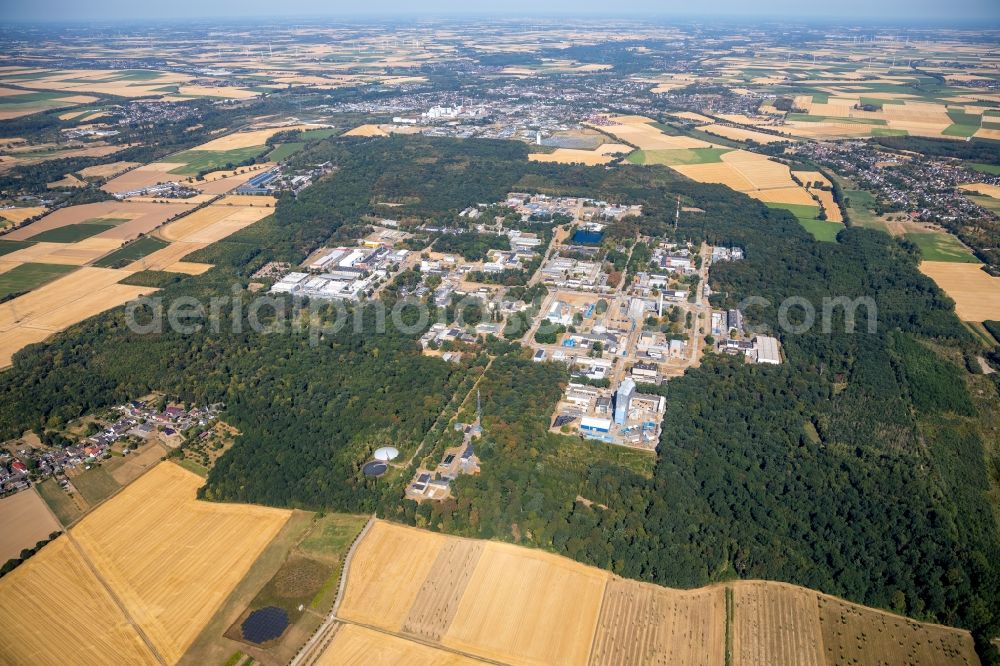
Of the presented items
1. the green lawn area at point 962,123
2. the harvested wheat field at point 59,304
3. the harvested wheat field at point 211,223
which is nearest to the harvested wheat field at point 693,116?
the green lawn area at point 962,123

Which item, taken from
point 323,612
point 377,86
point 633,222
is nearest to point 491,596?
point 323,612

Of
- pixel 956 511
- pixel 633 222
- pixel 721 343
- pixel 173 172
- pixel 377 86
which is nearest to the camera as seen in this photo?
pixel 956 511

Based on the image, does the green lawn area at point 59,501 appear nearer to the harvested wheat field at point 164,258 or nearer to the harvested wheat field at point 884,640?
the harvested wheat field at point 164,258

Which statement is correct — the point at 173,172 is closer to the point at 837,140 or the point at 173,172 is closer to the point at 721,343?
the point at 721,343

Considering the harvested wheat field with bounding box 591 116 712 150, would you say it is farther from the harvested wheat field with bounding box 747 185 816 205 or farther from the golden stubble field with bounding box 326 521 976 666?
the golden stubble field with bounding box 326 521 976 666

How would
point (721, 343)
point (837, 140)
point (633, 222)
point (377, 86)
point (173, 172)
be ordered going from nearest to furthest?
1. point (721, 343)
2. point (633, 222)
3. point (173, 172)
4. point (837, 140)
5. point (377, 86)

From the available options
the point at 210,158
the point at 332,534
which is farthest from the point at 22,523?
the point at 210,158
